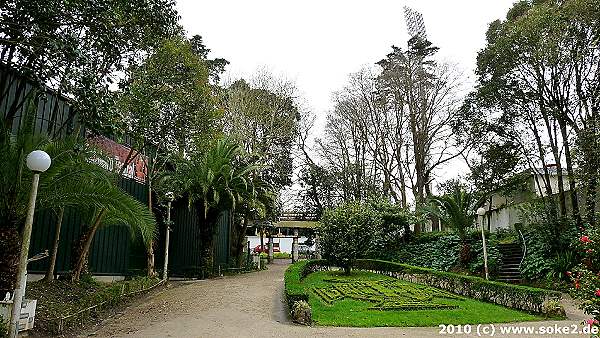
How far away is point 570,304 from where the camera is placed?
1277cm

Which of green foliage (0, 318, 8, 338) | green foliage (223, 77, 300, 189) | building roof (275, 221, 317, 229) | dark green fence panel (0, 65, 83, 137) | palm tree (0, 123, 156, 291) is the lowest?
green foliage (0, 318, 8, 338)

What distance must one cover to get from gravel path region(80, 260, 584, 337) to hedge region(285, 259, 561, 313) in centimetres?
61

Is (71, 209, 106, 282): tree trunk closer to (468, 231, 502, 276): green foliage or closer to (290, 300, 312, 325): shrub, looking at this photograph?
(290, 300, 312, 325): shrub

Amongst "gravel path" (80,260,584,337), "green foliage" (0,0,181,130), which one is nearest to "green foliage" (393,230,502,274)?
"gravel path" (80,260,584,337)

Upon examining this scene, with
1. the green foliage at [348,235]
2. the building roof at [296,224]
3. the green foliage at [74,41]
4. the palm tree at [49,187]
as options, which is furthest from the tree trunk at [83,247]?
the building roof at [296,224]

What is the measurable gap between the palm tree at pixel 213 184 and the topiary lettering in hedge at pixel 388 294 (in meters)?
6.31

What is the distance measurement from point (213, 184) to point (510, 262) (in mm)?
13178

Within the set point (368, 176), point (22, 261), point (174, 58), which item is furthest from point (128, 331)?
point (368, 176)

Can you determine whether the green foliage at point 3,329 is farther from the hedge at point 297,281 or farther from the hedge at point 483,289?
the hedge at point 483,289

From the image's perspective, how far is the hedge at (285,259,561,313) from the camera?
1064 cm

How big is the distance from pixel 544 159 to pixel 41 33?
18.7 metres

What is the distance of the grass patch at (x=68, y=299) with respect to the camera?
7.84 m

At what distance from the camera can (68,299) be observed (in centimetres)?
941

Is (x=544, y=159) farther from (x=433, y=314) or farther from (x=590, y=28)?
(x=433, y=314)
